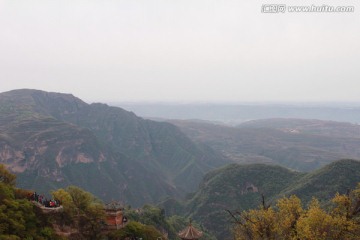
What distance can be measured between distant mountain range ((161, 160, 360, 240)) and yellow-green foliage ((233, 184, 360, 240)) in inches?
3445

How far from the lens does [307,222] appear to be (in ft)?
A: 119

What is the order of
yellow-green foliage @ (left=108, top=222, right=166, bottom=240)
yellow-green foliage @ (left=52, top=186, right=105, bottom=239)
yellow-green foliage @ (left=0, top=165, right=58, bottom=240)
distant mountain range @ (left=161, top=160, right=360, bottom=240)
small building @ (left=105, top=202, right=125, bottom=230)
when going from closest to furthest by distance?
yellow-green foliage @ (left=0, top=165, right=58, bottom=240), yellow-green foliage @ (left=52, top=186, right=105, bottom=239), yellow-green foliage @ (left=108, top=222, right=166, bottom=240), small building @ (left=105, top=202, right=125, bottom=230), distant mountain range @ (left=161, top=160, right=360, bottom=240)

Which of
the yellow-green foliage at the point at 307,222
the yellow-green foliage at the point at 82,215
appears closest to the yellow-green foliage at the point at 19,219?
the yellow-green foliage at the point at 82,215

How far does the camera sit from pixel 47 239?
48656 millimetres

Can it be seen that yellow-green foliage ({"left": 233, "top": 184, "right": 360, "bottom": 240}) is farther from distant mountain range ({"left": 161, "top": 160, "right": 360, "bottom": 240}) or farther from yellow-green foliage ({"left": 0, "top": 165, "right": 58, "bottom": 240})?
distant mountain range ({"left": 161, "top": 160, "right": 360, "bottom": 240})

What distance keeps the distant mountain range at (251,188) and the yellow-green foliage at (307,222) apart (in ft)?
287

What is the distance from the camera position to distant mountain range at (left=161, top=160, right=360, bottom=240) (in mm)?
130750

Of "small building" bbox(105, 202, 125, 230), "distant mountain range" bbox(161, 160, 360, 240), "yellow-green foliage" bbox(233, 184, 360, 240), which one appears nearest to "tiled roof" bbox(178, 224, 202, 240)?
"yellow-green foliage" bbox(233, 184, 360, 240)

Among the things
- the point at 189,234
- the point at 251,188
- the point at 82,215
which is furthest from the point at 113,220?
the point at 251,188

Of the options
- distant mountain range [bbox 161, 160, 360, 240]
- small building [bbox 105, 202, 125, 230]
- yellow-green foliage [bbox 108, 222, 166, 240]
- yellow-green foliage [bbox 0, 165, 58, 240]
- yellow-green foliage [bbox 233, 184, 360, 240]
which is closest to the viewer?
yellow-green foliage [bbox 233, 184, 360, 240]

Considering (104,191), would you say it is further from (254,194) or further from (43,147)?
(254,194)

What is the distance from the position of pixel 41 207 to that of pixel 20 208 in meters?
3.59

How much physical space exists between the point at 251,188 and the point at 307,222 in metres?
126

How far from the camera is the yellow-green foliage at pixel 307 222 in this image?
35.6m
